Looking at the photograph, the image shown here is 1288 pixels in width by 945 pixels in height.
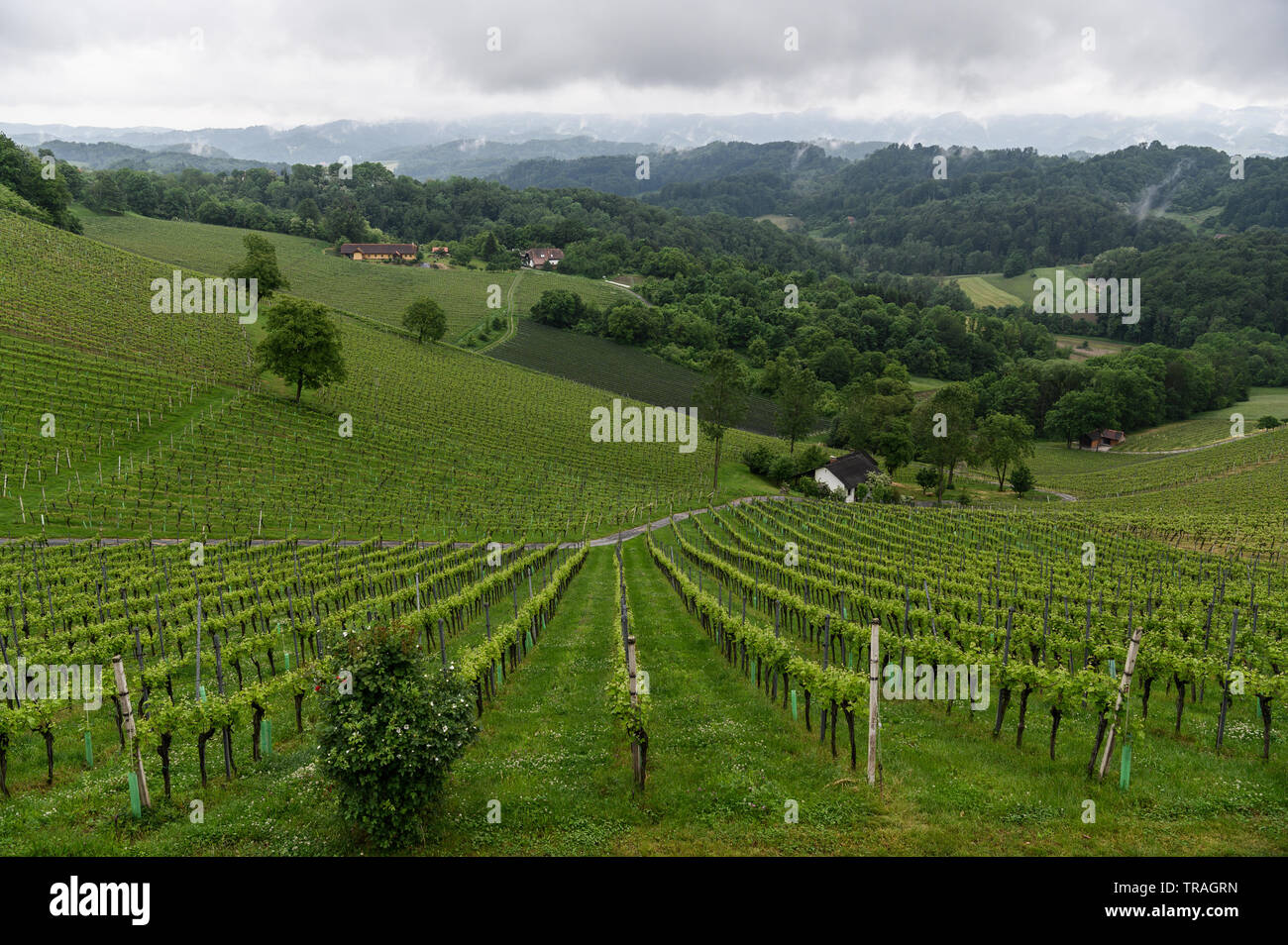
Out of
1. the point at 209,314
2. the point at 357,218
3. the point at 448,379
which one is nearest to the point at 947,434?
the point at 448,379

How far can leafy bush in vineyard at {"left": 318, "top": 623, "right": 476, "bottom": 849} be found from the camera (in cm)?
961

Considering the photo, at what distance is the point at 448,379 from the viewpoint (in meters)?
89.9

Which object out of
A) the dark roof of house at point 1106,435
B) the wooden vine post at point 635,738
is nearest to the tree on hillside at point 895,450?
the dark roof of house at point 1106,435

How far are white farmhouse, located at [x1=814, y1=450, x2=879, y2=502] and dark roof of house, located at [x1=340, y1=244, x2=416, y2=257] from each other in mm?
131749

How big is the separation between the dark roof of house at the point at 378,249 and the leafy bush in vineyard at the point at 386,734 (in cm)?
17477

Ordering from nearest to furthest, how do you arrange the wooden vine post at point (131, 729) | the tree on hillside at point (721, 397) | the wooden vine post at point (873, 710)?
1. the wooden vine post at point (131, 729)
2. the wooden vine post at point (873, 710)
3. the tree on hillside at point (721, 397)

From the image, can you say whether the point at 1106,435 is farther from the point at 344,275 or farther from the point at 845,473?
the point at 344,275

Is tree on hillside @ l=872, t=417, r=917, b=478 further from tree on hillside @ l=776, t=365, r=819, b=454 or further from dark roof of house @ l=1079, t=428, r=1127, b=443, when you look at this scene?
dark roof of house @ l=1079, t=428, r=1127, b=443

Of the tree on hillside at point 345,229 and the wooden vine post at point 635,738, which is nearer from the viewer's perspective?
the wooden vine post at point 635,738

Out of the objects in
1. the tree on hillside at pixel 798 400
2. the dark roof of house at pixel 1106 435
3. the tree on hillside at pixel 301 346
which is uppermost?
the tree on hillside at pixel 301 346

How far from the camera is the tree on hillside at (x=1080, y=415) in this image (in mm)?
116625

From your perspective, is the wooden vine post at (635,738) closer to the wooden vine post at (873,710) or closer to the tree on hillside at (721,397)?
the wooden vine post at (873,710)
